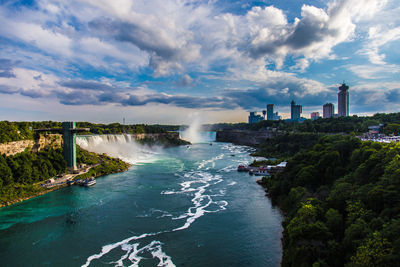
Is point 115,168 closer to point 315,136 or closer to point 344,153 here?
point 344,153

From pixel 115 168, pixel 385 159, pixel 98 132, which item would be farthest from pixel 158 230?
pixel 98 132

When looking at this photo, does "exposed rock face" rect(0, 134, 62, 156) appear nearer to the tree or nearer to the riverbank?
the riverbank

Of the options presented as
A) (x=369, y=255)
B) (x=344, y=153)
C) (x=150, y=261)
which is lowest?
(x=150, y=261)

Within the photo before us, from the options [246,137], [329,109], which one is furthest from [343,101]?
[246,137]

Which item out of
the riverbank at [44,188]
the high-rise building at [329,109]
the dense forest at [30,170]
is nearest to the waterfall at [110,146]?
the dense forest at [30,170]

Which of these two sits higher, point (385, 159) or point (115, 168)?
point (385, 159)

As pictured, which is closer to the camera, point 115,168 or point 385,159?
point 385,159

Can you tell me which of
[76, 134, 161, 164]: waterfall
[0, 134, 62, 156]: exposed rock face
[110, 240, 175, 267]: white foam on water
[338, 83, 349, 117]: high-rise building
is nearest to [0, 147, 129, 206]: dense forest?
[0, 134, 62, 156]: exposed rock face

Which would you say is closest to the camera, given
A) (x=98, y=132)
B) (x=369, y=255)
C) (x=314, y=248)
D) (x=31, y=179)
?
(x=369, y=255)
